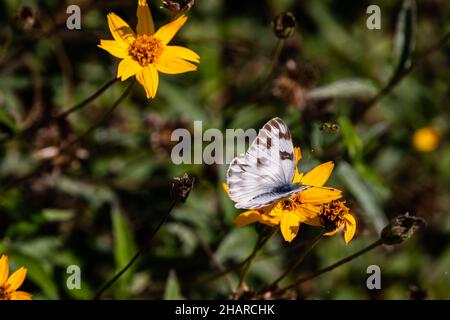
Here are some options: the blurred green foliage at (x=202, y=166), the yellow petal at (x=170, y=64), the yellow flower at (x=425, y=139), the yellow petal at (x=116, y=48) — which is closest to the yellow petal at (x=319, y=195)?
the blurred green foliage at (x=202, y=166)

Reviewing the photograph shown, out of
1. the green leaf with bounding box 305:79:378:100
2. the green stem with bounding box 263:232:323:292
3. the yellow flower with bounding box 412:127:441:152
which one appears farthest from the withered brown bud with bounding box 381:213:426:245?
the yellow flower with bounding box 412:127:441:152

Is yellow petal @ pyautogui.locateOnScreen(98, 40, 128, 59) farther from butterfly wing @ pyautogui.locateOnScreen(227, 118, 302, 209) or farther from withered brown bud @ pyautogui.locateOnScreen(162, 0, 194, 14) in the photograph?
butterfly wing @ pyautogui.locateOnScreen(227, 118, 302, 209)

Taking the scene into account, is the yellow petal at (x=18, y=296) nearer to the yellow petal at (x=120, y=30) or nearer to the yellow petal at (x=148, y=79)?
the yellow petal at (x=148, y=79)

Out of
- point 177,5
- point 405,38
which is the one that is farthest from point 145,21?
point 405,38

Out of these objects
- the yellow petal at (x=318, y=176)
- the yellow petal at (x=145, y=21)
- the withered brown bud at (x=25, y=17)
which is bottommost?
the yellow petal at (x=318, y=176)
